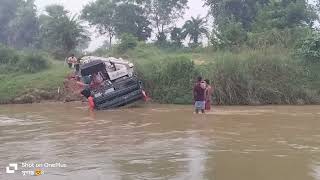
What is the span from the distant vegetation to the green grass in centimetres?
177

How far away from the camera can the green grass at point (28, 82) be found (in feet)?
88.3

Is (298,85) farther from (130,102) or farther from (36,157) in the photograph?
(36,157)

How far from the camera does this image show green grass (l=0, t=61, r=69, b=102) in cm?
2692

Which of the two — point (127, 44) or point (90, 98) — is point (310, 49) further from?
point (127, 44)

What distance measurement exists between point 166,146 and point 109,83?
35.2 ft

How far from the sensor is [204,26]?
46.3 metres

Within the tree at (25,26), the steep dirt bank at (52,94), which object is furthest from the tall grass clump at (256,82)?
the tree at (25,26)

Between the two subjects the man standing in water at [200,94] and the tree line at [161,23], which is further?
the tree line at [161,23]

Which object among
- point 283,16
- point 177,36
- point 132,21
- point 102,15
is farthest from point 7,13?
point 283,16

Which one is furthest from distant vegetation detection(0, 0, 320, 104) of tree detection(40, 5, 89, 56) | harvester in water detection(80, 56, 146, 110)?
harvester in water detection(80, 56, 146, 110)

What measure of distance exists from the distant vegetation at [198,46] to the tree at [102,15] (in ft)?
0.33

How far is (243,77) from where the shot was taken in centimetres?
2231

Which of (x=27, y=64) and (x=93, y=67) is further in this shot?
(x=27, y=64)

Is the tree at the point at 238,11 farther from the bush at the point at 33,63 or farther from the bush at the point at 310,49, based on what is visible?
the bush at the point at 310,49
